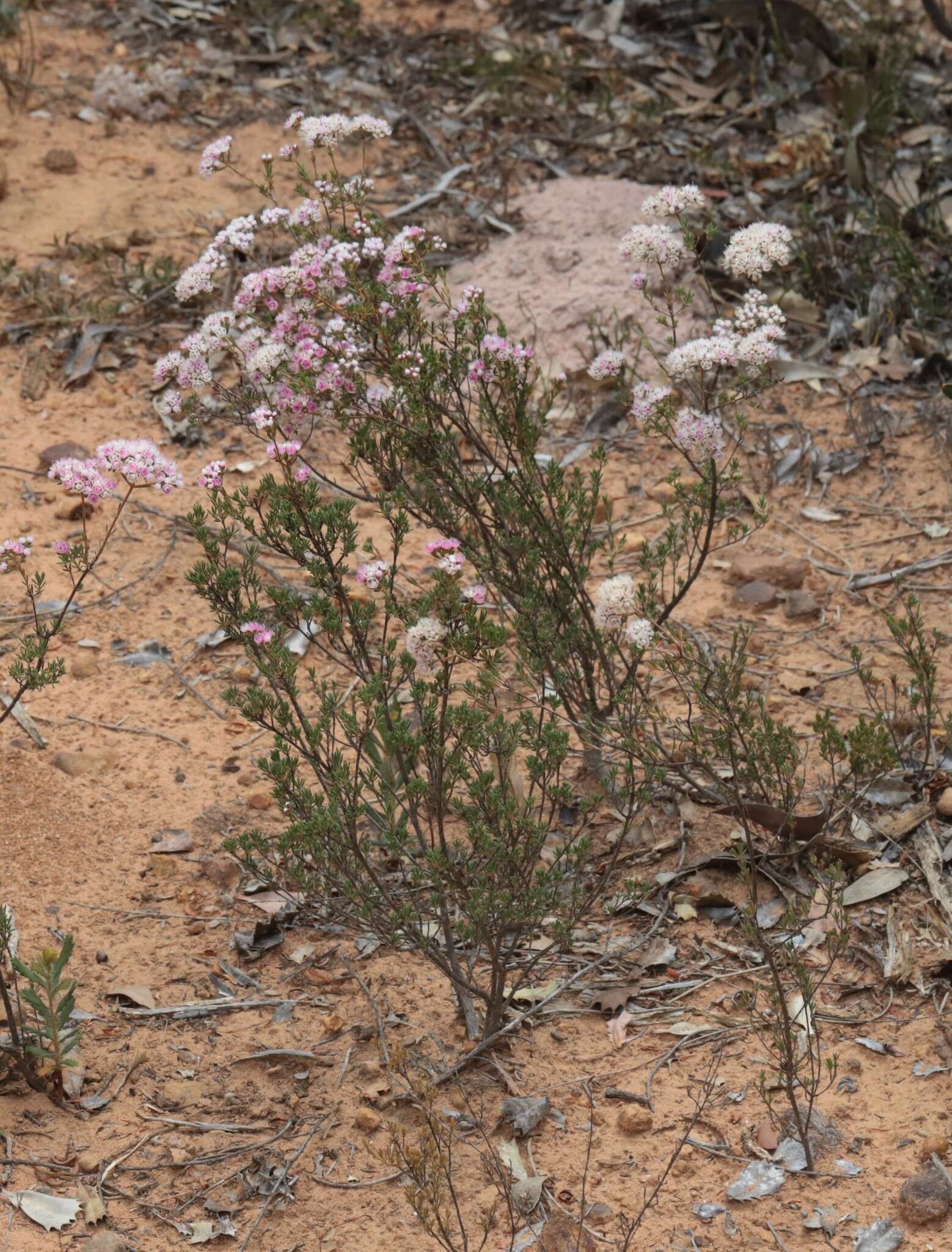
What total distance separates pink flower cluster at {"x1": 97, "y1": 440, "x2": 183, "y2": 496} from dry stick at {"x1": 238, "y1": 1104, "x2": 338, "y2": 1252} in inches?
54.1

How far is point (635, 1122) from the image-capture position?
2.90m

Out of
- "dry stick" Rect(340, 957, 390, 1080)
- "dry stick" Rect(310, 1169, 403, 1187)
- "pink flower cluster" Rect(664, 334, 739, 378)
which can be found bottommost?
"dry stick" Rect(340, 957, 390, 1080)

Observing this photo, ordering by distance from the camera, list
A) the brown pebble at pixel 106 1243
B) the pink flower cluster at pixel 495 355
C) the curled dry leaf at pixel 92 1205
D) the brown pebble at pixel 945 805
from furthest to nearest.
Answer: the brown pebble at pixel 945 805 → the pink flower cluster at pixel 495 355 → the curled dry leaf at pixel 92 1205 → the brown pebble at pixel 106 1243

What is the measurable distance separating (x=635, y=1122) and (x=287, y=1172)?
2.35ft

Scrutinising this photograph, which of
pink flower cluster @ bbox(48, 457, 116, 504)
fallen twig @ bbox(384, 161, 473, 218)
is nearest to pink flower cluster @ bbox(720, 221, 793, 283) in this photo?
pink flower cluster @ bbox(48, 457, 116, 504)

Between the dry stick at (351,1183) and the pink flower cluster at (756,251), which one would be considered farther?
the pink flower cluster at (756,251)

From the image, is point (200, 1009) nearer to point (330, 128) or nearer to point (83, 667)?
point (83, 667)

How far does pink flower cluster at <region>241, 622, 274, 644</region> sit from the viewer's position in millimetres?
2922

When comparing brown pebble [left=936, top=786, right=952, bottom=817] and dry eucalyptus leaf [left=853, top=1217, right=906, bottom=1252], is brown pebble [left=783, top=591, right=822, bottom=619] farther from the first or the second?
dry eucalyptus leaf [left=853, top=1217, right=906, bottom=1252]

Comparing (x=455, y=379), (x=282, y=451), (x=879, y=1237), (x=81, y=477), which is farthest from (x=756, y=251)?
(x=879, y=1237)

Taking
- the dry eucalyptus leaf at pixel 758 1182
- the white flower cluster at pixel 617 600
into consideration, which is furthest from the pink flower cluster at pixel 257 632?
the dry eucalyptus leaf at pixel 758 1182

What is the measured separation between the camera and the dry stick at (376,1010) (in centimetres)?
312

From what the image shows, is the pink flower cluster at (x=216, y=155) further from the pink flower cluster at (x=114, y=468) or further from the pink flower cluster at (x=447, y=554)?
the pink flower cluster at (x=447, y=554)

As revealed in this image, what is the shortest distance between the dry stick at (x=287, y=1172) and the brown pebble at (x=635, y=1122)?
61 centimetres
